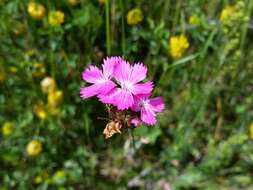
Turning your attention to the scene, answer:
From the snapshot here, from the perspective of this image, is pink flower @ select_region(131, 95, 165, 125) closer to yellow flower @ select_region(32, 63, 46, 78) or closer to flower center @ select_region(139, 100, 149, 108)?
flower center @ select_region(139, 100, 149, 108)

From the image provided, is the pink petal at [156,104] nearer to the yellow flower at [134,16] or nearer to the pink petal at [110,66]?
the pink petal at [110,66]

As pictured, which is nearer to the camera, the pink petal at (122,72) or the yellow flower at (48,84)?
the pink petal at (122,72)

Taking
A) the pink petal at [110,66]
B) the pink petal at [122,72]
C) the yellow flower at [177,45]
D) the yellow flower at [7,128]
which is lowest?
the pink petal at [122,72]

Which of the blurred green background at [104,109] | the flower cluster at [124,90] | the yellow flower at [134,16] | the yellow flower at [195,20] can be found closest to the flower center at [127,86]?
the flower cluster at [124,90]

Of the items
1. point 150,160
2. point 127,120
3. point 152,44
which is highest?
point 152,44

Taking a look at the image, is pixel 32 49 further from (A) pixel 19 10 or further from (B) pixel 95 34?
(B) pixel 95 34

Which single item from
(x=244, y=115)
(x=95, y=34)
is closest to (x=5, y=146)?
(x=95, y=34)
